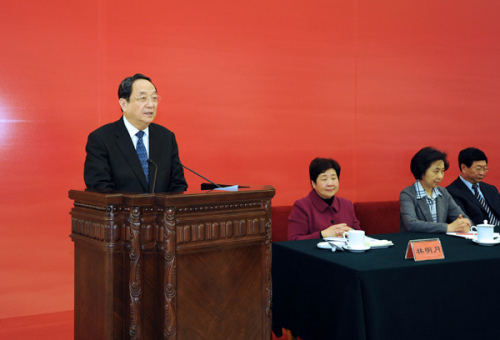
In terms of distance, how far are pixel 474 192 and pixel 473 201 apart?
118 millimetres

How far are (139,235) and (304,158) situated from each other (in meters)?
2.81

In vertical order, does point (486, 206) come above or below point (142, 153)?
below

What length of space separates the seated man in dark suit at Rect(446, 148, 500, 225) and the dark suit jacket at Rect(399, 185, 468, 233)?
0.47m

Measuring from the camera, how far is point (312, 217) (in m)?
2.88

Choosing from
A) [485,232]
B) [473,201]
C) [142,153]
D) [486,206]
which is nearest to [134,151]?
[142,153]

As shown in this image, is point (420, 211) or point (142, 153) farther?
point (420, 211)

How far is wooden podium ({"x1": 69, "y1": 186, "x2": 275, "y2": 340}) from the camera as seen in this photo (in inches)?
60.2

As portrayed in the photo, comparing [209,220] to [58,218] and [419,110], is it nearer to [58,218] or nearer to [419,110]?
[58,218]

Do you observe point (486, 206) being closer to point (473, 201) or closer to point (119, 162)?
point (473, 201)

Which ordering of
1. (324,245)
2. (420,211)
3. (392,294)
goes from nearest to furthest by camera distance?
1. (392,294)
2. (324,245)
3. (420,211)

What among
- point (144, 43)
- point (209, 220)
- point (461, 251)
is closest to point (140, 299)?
point (209, 220)

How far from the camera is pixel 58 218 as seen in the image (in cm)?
351

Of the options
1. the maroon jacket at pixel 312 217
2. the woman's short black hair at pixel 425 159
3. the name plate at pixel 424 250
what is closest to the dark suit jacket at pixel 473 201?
the woman's short black hair at pixel 425 159

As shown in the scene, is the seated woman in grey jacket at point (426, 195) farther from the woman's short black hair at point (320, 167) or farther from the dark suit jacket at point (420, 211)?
the woman's short black hair at point (320, 167)
